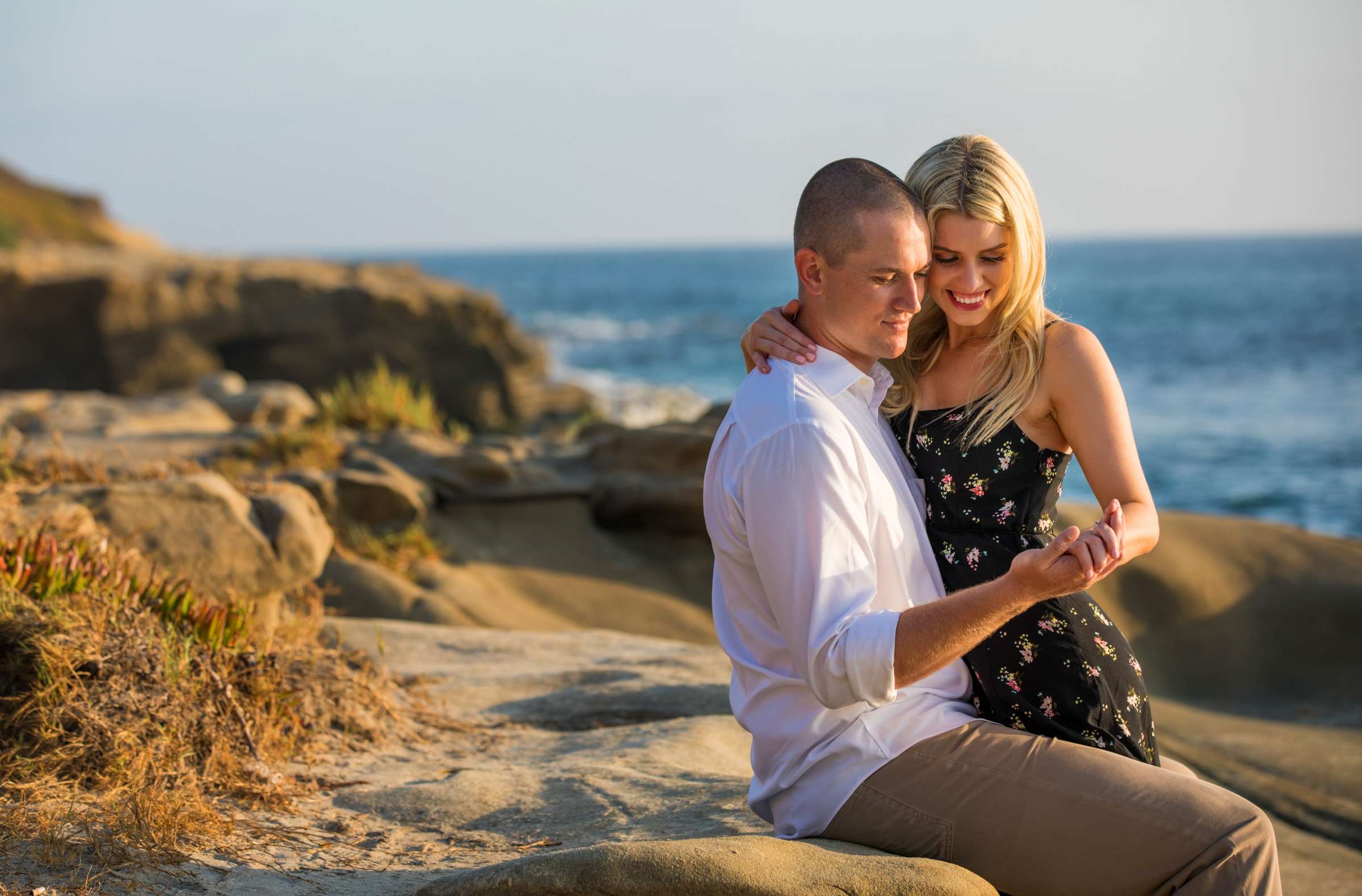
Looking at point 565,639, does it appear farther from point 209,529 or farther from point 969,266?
point 969,266

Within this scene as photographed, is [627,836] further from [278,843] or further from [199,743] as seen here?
[199,743]

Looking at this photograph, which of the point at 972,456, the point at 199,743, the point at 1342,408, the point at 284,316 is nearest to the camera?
the point at 972,456

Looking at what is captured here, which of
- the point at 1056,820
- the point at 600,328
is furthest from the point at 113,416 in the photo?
the point at 600,328

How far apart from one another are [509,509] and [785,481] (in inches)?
234

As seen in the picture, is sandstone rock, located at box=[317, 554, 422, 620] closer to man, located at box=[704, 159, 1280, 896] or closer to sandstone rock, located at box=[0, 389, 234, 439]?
sandstone rock, located at box=[0, 389, 234, 439]

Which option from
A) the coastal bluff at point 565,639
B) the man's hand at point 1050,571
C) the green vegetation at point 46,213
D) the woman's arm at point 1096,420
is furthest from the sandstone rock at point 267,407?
the green vegetation at point 46,213

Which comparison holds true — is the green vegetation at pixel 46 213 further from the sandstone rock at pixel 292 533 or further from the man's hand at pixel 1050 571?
the man's hand at pixel 1050 571

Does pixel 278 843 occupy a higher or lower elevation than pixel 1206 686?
higher

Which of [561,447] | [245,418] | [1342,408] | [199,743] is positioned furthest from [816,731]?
[1342,408]

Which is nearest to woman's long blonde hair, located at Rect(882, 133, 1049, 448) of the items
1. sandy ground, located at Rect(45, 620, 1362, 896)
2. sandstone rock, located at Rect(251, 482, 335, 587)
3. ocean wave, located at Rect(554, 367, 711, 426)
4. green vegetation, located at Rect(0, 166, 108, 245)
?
sandy ground, located at Rect(45, 620, 1362, 896)

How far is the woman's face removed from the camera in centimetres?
316

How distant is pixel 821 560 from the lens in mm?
2609

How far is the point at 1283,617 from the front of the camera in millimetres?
7059

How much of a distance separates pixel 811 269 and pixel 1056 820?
57.6 inches
